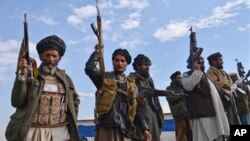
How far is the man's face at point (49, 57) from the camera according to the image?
14.7ft

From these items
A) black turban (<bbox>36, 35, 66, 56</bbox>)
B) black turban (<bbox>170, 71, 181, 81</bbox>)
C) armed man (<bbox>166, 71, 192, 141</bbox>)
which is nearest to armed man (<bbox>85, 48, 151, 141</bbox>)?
black turban (<bbox>36, 35, 66, 56</bbox>)

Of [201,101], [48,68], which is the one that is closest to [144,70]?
[201,101]

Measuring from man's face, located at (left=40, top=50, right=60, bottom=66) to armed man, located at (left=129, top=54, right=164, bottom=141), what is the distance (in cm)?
205

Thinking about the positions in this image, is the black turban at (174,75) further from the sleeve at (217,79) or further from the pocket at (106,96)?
the pocket at (106,96)

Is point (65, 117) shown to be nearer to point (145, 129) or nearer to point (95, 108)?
point (95, 108)

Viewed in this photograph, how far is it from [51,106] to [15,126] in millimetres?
482

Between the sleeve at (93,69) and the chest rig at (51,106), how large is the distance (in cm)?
44

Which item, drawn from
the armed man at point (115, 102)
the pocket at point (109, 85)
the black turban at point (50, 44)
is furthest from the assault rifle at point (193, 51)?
the black turban at point (50, 44)

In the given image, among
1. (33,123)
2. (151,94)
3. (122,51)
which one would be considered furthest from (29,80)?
(151,94)

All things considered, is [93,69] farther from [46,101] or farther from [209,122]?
[209,122]

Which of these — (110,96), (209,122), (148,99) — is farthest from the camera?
(148,99)

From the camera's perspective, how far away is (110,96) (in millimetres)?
4867

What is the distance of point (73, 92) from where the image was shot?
472 centimetres

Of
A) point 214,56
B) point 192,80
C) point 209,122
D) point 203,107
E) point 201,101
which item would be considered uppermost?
point 214,56
